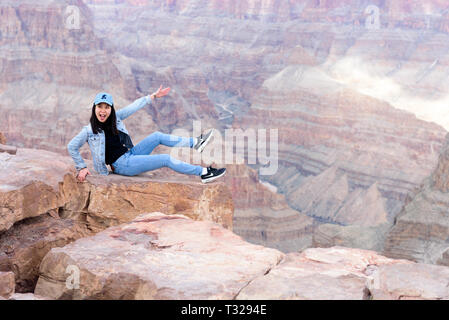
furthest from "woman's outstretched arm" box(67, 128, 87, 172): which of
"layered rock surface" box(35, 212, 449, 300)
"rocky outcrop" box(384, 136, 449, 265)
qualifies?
"rocky outcrop" box(384, 136, 449, 265)

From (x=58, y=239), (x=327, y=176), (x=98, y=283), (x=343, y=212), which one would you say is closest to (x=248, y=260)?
(x=98, y=283)

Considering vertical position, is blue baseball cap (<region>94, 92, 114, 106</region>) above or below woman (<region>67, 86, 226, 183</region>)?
above

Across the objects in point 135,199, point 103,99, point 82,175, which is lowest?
point 135,199

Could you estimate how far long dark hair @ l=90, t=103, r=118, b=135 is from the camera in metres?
6.43

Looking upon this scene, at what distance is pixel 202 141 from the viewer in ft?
23.1

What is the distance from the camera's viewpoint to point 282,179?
46719 mm

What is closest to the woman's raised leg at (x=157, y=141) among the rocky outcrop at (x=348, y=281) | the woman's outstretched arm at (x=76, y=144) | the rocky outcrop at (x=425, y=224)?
the woman's outstretched arm at (x=76, y=144)

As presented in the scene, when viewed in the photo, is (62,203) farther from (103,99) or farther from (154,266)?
(154,266)

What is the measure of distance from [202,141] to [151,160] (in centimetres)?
70

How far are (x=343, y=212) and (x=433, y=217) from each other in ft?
69.6

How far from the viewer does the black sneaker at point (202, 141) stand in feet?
22.7

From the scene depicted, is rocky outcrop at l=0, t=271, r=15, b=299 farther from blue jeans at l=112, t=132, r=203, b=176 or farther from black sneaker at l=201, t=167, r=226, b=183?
black sneaker at l=201, t=167, r=226, b=183

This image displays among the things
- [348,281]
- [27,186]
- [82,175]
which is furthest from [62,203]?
[348,281]
